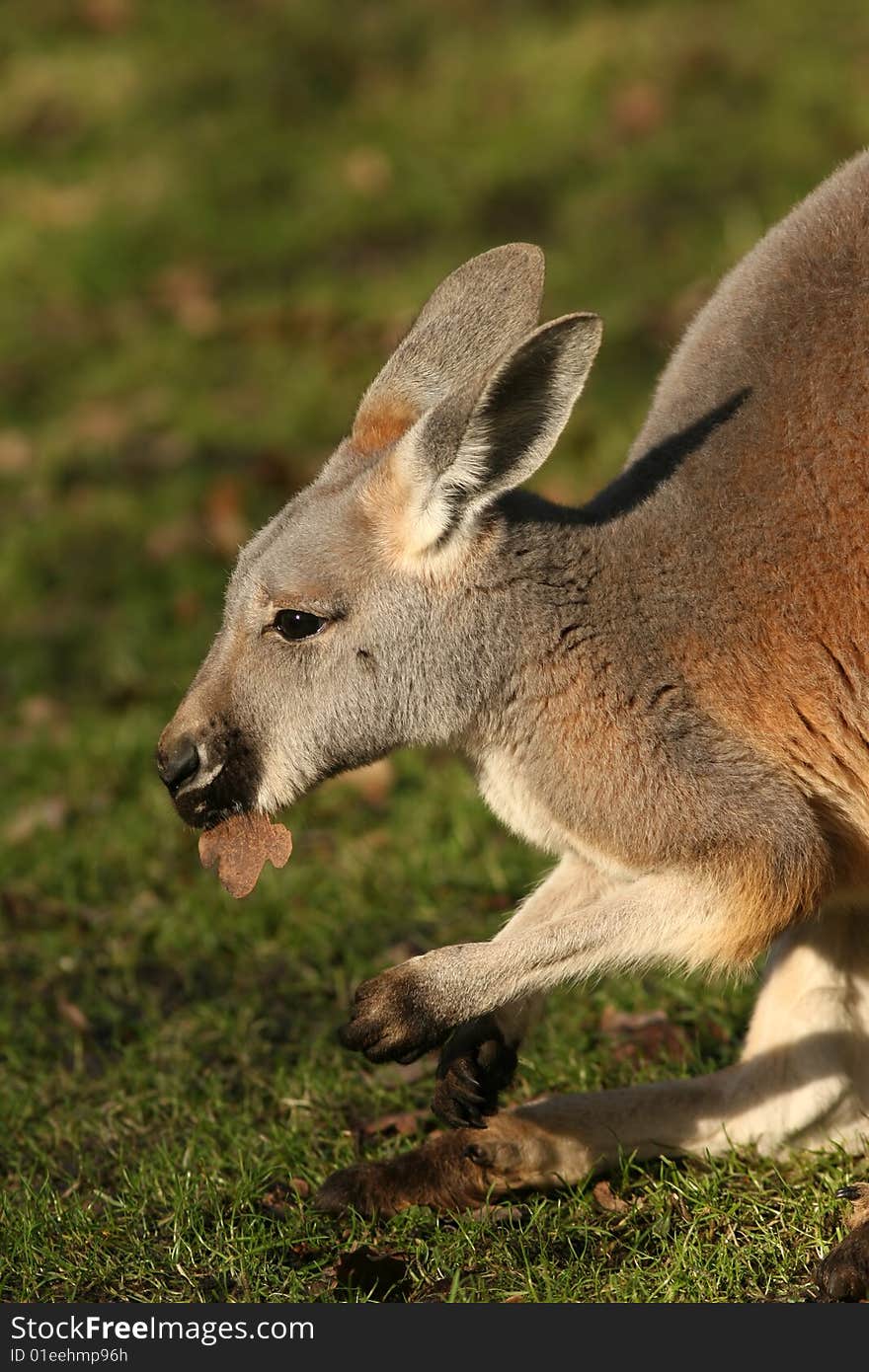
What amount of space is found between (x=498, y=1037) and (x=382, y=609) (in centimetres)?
99

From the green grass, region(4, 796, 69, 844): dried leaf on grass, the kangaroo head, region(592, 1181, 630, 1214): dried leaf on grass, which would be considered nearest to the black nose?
the kangaroo head

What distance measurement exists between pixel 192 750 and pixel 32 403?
5520 millimetres

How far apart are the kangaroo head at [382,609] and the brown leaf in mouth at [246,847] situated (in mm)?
46

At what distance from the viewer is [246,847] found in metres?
3.88

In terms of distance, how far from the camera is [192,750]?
3758mm

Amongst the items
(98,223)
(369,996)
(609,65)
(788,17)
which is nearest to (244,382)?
(98,223)

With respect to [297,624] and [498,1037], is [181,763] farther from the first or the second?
[498,1037]

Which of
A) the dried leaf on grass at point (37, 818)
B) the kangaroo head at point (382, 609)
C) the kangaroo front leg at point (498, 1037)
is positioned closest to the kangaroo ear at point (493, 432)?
the kangaroo head at point (382, 609)

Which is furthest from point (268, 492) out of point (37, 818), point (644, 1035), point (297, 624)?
point (297, 624)

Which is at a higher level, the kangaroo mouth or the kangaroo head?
the kangaroo head

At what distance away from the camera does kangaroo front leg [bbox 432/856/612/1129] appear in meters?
3.75

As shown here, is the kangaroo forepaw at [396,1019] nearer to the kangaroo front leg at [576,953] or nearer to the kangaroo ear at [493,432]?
the kangaroo front leg at [576,953]

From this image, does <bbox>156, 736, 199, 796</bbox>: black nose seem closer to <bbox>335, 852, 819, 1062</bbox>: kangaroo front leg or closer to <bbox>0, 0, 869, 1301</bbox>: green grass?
<bbox>335, 852, 819, 1062</bbox>: kangaroo front leg

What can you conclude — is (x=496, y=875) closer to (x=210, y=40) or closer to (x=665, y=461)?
(x=665, y=461)
